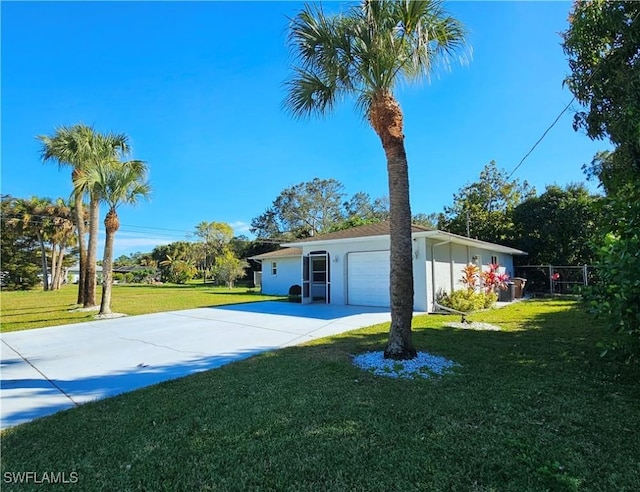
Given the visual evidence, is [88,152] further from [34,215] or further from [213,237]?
[213,237]

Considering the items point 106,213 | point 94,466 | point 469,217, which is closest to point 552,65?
point 94,466

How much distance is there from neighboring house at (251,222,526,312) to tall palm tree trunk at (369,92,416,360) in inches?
252

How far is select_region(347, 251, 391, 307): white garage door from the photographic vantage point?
13.7m

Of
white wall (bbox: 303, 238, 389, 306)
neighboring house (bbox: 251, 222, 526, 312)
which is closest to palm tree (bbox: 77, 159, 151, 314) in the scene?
neighboring house (bbox: 251, 222, 526, 312)

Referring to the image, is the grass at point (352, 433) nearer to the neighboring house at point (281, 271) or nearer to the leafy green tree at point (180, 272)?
the neighboring house at point (281, 271)

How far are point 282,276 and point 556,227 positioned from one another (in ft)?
57.7

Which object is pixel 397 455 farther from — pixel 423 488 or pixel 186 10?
pixel 186 10

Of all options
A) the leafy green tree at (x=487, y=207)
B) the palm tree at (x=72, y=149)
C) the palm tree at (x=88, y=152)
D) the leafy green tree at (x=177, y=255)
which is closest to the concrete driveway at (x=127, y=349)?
the palm tree at (x=88, y=152)

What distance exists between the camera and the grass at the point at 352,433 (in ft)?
8.57

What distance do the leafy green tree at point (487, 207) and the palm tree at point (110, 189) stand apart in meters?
21.4

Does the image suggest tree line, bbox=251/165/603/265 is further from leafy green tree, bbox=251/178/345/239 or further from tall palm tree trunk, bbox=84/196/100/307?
tall palm tree trunk, bbox=84/196/100/307

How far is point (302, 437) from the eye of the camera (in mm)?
3219

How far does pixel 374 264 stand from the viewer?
1401cm

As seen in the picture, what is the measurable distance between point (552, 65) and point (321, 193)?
3576 cm
